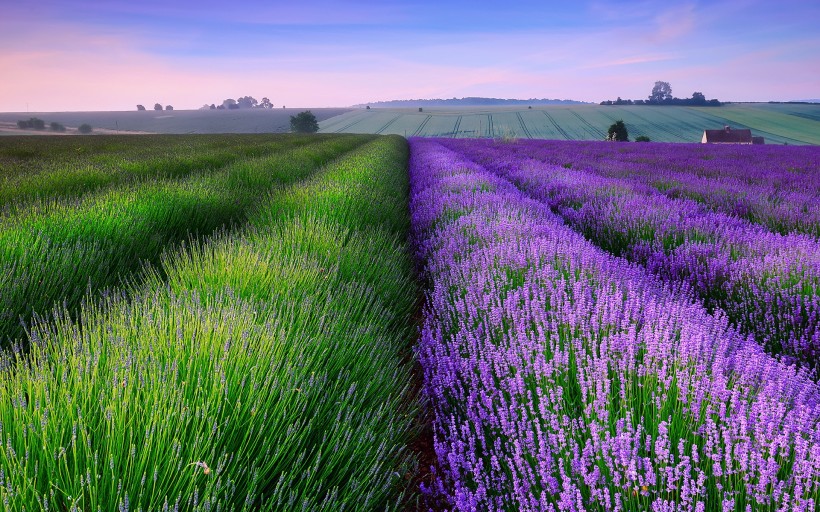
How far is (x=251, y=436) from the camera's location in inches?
51.8

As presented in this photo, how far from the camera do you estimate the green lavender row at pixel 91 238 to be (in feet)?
8.83

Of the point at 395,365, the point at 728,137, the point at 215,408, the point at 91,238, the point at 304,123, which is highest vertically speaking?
the point at 304,123

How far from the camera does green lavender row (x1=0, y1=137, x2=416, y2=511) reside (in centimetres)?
105

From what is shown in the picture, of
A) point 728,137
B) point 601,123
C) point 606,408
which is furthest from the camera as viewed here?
point 601,123

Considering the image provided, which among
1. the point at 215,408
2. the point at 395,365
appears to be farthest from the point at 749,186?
the point at 215,408

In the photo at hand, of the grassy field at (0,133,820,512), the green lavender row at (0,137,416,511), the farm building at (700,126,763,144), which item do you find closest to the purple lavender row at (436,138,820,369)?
the grassy field at (0,133,820,512)

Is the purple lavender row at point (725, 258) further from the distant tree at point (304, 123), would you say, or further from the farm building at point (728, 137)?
the distant tree at point (304, 123)

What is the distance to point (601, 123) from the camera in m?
55.6

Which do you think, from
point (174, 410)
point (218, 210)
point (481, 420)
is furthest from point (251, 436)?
point (218, 210)

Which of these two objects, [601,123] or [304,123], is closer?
[601,123]

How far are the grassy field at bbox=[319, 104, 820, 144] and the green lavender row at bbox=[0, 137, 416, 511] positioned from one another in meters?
42.7

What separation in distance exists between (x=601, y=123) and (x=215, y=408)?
61.3m

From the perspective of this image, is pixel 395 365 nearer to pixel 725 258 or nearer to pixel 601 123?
pixel 725 258

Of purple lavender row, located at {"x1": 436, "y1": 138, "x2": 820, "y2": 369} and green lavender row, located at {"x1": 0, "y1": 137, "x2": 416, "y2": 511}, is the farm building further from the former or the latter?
green lavender row, located at {"x1": 0, "y1": 137, "x2": 416, "y2": 511}
